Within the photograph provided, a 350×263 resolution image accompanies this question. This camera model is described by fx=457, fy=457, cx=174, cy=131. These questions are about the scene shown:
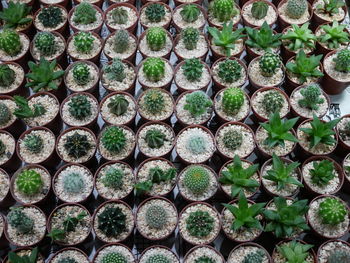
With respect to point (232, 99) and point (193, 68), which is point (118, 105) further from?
point (232, 99)

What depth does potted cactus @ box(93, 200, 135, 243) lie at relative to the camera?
3.67 meters

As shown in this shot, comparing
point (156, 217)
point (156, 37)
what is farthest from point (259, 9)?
point (156, 217)

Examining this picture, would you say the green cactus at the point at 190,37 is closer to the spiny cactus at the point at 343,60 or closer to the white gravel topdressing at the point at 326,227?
the spiny cactus at the point at 343,60

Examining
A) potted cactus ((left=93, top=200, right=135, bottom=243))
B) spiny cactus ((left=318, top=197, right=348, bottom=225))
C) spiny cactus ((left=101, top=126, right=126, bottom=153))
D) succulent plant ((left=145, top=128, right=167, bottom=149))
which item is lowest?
spiny cactus ((left=318, top=197, right=348, bottom=225))

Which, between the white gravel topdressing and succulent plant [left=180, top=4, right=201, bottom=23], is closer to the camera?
the white gravel topdressing

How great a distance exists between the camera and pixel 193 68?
4379mm

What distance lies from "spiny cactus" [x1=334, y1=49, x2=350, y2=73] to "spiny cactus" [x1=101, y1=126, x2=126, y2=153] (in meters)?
2.22

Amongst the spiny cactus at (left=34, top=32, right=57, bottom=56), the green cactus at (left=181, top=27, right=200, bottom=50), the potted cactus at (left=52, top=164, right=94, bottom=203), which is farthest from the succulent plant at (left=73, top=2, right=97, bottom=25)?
the potted cactus at (left=52, top=164, right=94, bottom=203)

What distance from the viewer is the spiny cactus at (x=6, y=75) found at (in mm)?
4340

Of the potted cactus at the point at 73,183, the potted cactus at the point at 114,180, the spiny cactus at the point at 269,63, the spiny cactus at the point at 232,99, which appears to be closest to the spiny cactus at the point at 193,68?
the spiny cactus at the point at 232,99

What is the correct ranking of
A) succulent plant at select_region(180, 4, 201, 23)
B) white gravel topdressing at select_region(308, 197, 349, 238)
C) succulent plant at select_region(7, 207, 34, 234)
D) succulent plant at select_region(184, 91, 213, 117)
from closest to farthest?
1. succulent plant at select_region(7, 207, 34, 234)
2. white gravel topdressing at select_region(308, 197, 349, 238)
3. succulent plant at select_region(184, 91, 213, 117)
4. succulent plant at select_region(180, 4, 201, 23)

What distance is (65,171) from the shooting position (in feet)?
13.3

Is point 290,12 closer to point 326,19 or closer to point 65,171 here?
point 326,19

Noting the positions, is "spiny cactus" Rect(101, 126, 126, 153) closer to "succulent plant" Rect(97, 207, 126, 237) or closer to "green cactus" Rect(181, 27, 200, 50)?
"succulent plant" Rect(97, 207, 126, 237)
